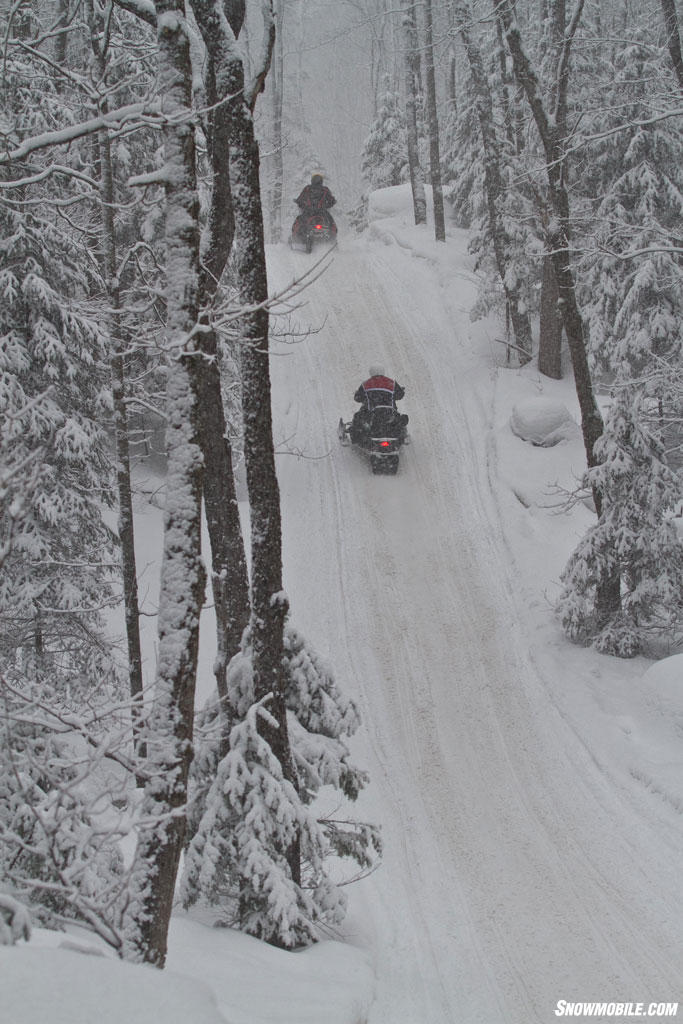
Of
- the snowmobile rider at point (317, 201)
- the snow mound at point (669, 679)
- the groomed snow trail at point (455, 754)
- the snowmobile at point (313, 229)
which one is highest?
the snowmobile rider at point (317, 201)

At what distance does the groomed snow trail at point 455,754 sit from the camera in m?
7.19

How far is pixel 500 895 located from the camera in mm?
8156

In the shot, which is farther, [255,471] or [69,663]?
[69,663]

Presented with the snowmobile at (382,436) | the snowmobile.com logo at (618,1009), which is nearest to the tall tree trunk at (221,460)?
the snowmobile.com logo at (618,1009)

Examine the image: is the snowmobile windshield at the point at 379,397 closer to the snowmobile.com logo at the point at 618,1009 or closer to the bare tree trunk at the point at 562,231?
the bare tree trunk at the point at 562,231

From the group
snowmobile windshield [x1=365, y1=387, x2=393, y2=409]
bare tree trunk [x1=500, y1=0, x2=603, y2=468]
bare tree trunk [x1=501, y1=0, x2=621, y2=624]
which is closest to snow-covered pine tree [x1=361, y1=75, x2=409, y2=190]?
snowmobile windshield [x1=365, y1=387, x2=393, y2=409]

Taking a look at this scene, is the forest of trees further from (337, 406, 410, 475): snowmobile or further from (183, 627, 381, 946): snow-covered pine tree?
(337, 406, 410, 475): snowmobile

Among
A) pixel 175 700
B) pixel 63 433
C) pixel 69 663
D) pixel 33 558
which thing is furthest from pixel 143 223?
pixel 175 700

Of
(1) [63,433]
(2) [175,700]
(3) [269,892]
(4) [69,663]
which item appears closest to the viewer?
(2) [175,700]

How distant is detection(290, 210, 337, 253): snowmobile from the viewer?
1151 inches

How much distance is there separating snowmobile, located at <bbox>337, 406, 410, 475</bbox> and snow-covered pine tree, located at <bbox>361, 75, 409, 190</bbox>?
1027 inches

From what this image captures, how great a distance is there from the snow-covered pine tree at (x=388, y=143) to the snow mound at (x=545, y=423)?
2568cm

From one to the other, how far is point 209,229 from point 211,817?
526cm

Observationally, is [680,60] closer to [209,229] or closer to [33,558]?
[209,229]
